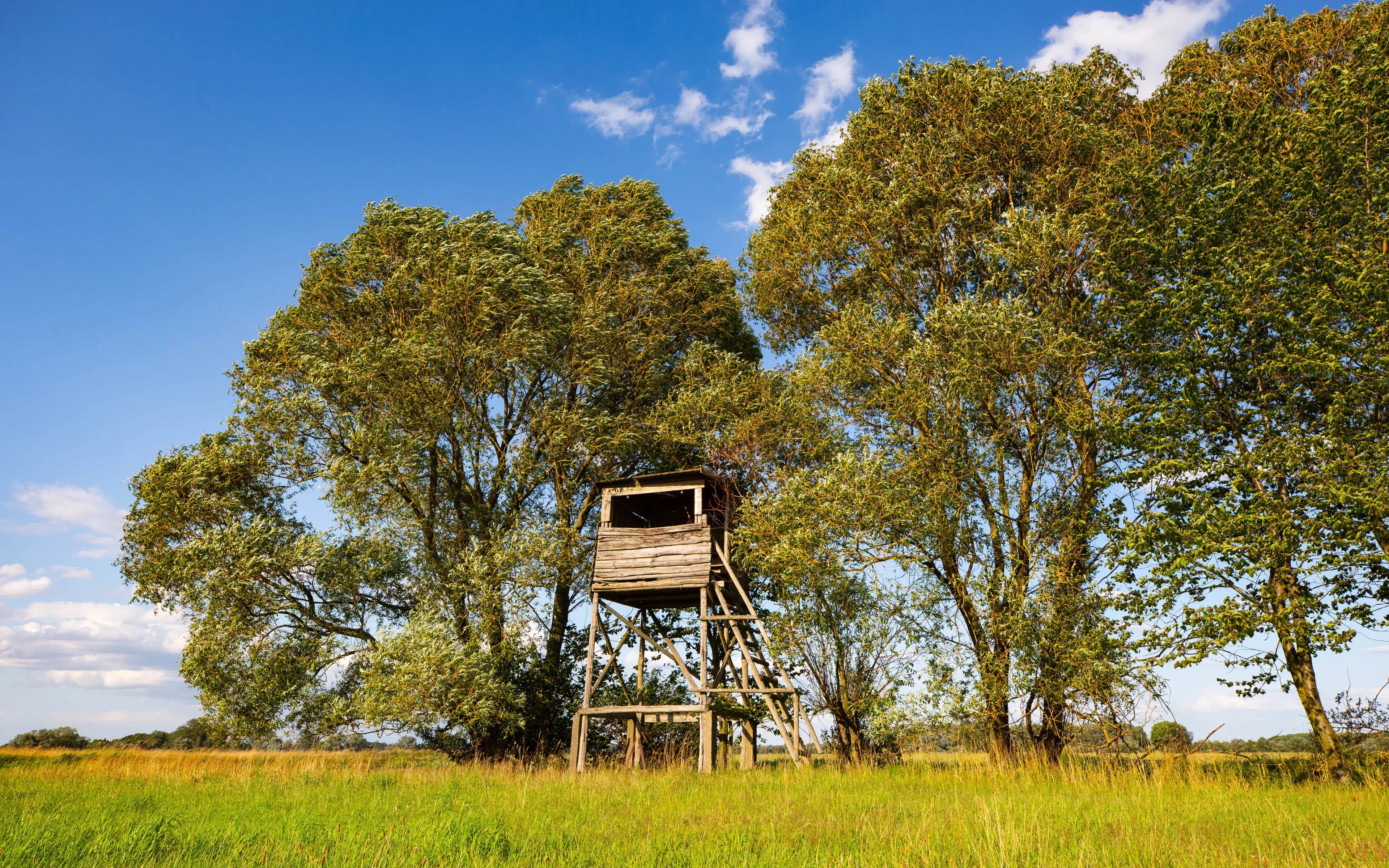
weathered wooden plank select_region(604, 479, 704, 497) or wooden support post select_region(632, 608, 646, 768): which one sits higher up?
weathered wooden plank select_region(604, 479, 704, 497)

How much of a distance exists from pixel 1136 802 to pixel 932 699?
8.30 m

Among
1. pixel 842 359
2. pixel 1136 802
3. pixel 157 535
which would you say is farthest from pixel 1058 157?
pixel 157 535

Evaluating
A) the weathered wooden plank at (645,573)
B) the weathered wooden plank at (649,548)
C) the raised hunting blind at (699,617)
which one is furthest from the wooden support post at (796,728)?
the weathered wooden plank at (649,548)

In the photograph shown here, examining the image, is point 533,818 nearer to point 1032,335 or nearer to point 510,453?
point 1032,335

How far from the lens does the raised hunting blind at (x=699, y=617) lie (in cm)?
2173

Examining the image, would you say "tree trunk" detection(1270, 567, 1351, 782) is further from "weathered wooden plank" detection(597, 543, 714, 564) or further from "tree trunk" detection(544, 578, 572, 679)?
"tree trunk" detection(544, 578, 572, 679)

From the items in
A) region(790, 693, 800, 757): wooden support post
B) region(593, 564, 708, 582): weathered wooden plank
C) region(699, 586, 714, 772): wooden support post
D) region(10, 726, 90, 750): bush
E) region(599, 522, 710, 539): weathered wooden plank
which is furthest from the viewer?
region(10, 726, 90, 750): bush

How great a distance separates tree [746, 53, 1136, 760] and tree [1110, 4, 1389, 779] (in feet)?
4.87

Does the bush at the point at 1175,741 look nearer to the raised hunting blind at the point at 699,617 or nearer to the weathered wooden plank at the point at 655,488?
the raised hunting blind at the point at 699,617

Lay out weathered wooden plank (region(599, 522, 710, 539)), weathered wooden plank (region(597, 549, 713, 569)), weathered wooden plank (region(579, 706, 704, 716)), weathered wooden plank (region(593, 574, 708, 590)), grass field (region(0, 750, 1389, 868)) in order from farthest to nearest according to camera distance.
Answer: weathered wooden plank (region(599, 522, 710, 539)) < weathered wooden plank (region(597, 549, 713, 569)) < weathered wooden plank (region(593, 574, 708, 590)) < weathered wooden plank (region(579, 706, 704, 716)) < grass field (region(0, 750, 1389, 868))

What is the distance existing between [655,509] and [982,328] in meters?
13.5

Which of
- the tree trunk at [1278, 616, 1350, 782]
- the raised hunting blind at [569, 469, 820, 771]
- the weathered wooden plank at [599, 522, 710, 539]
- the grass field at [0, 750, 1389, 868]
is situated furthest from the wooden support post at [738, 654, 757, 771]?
the tree trunk at [1278, 616, 1350, 782]

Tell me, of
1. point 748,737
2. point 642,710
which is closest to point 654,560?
point 642,710

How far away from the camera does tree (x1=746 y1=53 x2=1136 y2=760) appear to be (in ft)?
58.7
